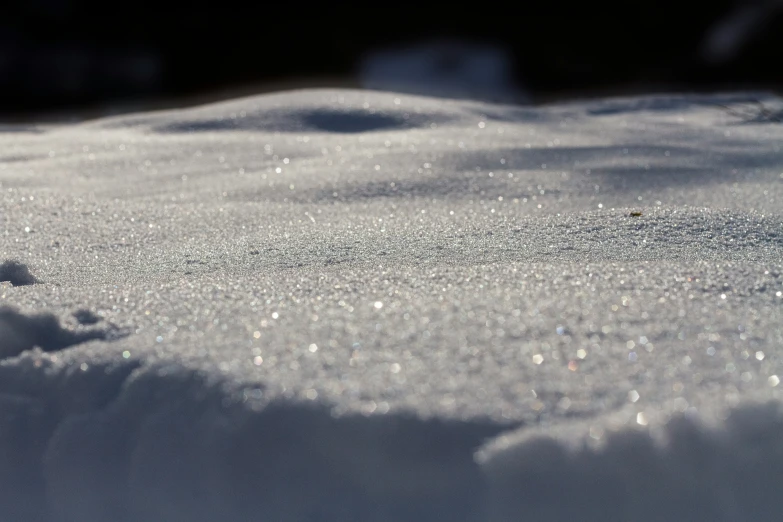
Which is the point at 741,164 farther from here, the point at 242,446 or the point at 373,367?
the point at 242,446

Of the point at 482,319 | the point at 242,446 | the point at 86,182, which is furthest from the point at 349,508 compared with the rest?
the point at 86,182

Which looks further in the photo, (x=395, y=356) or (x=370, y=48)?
(x=370, y=48)

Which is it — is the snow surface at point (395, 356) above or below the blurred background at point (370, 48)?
below

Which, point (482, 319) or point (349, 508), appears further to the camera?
point (482, 319)

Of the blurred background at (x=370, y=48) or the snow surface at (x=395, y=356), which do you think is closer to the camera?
the snow surface at (x=395, y=356)

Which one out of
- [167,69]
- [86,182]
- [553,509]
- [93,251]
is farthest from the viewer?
[167,69]
